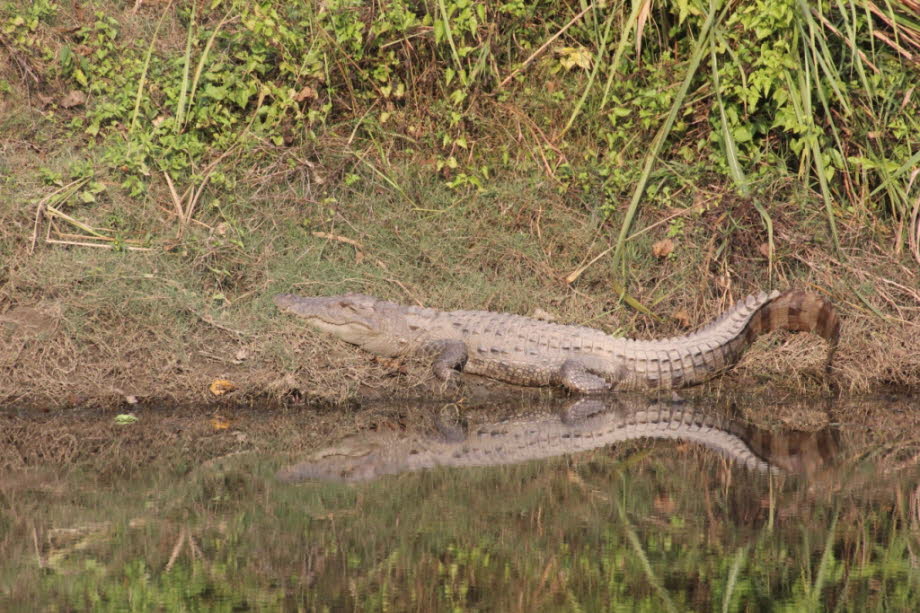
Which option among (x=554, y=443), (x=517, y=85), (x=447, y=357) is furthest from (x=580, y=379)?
(x=517, y=85)

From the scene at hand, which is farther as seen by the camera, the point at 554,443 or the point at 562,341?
the point at 562,341

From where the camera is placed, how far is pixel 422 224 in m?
7.77

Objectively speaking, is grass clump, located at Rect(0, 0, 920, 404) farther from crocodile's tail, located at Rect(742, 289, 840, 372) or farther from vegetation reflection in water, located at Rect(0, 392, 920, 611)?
vegetation reflection in water, located at Rect(0, 392, 920, 611)

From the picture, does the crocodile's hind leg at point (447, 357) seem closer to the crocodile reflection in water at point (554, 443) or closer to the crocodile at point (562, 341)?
the crocodile at point (562, 341)

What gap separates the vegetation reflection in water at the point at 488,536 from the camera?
4.02 meters

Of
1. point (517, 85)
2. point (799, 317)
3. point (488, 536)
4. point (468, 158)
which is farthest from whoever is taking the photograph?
point (517, 85)

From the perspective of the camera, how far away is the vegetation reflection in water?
4016mm

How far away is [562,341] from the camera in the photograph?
7055 mm

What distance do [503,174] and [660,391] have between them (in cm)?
198

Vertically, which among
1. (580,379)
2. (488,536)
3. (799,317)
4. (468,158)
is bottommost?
(488,536)

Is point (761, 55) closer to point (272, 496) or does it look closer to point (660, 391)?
point (660, 391)

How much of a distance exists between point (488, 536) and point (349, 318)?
9.31 feet

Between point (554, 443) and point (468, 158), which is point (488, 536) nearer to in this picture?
point (554, 443)

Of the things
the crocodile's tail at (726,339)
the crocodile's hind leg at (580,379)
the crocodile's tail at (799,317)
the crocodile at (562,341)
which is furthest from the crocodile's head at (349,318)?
the crocodile's tail at (799,317)
